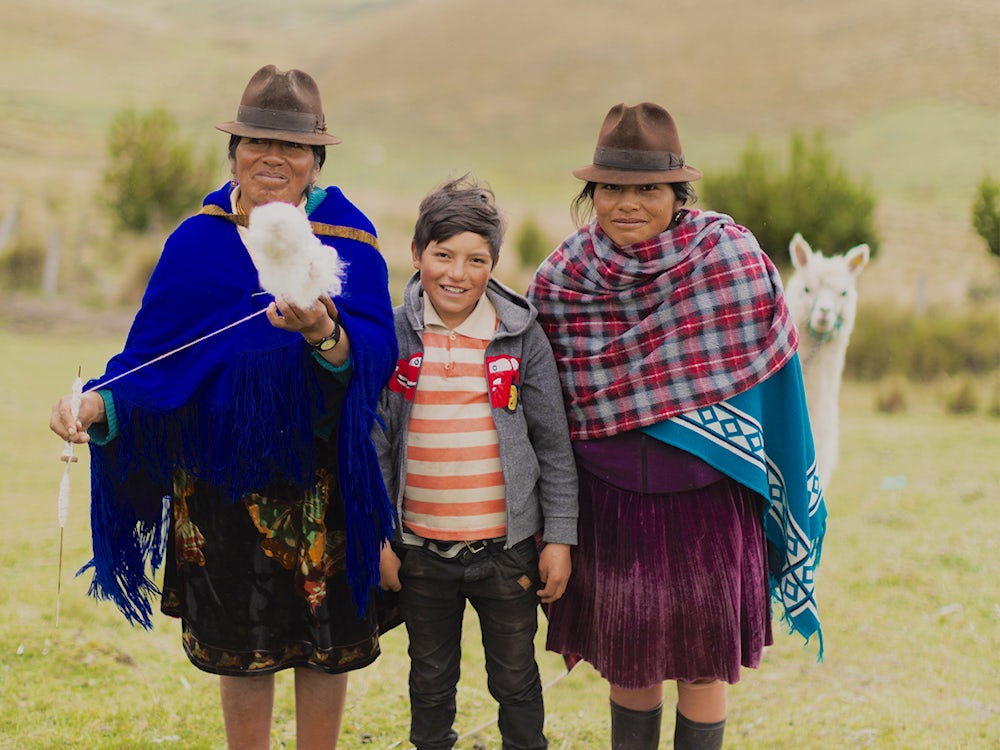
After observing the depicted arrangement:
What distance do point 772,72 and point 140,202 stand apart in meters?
35.5

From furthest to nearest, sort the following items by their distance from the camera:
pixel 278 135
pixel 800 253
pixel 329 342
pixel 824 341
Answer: pixel 800 253
pixel 824 341
pixel 278 135
pixel 329 342

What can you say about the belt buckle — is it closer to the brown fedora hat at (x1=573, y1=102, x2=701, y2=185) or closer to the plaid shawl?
the plaid shawl

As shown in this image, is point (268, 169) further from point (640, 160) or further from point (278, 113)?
point (640, 160)

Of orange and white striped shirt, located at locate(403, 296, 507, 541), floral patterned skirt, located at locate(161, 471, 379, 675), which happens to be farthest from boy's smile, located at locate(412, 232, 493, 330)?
floral patterned skirt, located at locate(161, 471, 379, 675)

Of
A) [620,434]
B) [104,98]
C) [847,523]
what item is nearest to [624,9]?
[104,98]

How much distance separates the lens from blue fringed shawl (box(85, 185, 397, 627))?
2275 millimetres

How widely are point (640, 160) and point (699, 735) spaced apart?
61.2 inches

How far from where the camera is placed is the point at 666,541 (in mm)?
2580

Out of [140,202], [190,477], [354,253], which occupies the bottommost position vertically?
[190,477]

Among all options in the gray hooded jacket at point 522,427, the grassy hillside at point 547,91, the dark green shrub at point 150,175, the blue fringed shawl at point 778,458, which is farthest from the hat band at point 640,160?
the dark green shrub at point 150,175

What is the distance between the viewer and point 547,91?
52.1m

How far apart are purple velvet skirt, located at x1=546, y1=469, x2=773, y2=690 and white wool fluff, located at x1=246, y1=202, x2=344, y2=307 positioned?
102cm

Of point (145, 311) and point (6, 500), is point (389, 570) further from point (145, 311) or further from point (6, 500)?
point (6, 500)

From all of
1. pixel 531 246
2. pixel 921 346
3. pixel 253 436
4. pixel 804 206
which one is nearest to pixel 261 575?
pixel 253 436
